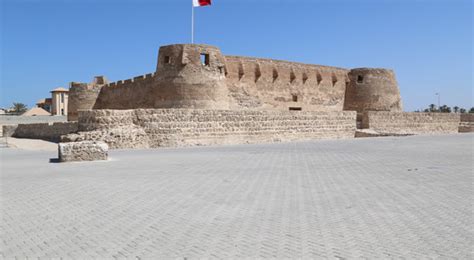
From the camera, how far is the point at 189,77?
18984 millimetres

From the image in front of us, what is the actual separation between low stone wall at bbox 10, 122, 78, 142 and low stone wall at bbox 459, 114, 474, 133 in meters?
24.0

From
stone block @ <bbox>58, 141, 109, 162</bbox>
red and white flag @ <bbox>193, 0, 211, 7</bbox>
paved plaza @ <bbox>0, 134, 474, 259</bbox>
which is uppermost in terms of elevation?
red and white flag @ <bbox>193, 0, 211, 7</bbox>

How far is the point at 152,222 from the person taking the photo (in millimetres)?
4082

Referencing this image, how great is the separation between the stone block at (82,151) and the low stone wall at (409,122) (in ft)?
56.3

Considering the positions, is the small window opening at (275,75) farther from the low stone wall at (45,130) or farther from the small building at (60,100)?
the small building at (60,100)

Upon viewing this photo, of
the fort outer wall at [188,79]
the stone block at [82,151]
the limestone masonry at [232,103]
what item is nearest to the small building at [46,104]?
the limestone masonry at [232,103]

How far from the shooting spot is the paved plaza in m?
3.32

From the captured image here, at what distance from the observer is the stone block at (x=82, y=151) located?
365 inches

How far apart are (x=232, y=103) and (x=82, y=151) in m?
14.5

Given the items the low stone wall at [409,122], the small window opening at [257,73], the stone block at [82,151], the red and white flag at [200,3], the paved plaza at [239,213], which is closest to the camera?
the paved plaza at [239,213]

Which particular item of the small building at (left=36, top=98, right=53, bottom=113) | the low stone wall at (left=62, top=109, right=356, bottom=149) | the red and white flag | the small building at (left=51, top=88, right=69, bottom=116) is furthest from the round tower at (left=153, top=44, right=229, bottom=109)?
the small building at (left=36, top=98, right=53, bottom=113)

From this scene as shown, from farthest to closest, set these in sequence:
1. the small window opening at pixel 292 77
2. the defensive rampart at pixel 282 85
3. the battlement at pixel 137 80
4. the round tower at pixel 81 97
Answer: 1. the small window opening at pixel 292 77
2. the round tower at pixel 81 97
3. the defensive rampart at pixel 282 85
4. the battlement at pixel 137 80

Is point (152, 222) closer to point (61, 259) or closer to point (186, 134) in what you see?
point (61, 259)

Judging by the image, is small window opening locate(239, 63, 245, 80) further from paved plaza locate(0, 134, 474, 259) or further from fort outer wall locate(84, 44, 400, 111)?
paved plaza locate(0, 134, 474, 259)
